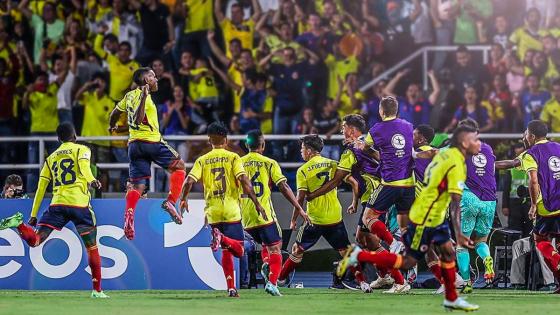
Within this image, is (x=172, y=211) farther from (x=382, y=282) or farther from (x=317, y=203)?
(x=382, y=282)

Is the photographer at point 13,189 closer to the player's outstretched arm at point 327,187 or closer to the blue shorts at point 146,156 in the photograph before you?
the blue shorts at point 146,156

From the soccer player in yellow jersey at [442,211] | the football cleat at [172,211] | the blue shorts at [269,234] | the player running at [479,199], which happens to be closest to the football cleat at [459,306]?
the soccer player in yellow jersey at [442,211]

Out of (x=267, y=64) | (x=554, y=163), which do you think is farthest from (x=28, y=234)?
(x=267, y=64)

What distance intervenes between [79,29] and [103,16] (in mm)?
545

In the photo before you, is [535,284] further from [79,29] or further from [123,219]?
[79,29]

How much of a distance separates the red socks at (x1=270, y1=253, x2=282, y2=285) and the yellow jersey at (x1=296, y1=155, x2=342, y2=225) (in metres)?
1.43

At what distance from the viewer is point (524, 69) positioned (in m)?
22.4

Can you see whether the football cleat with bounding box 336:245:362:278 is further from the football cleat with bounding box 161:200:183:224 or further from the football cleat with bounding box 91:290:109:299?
the football cleat with bounding box 91:290:109:299

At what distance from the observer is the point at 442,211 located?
41.7 feet

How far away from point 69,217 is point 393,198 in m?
4.16

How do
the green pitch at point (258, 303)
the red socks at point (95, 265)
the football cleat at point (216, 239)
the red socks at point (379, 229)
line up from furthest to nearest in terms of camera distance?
1. the red socks at point (379, 229)
2. the red socks at point (95, 265)
3. the football cleat at point (216, 239)
4. the green pitch at point (258, 303)

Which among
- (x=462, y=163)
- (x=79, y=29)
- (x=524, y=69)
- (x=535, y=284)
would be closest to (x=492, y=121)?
(x=524, y=69)

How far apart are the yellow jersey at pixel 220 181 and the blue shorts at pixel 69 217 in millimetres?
1500

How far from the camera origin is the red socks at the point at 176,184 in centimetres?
1609
